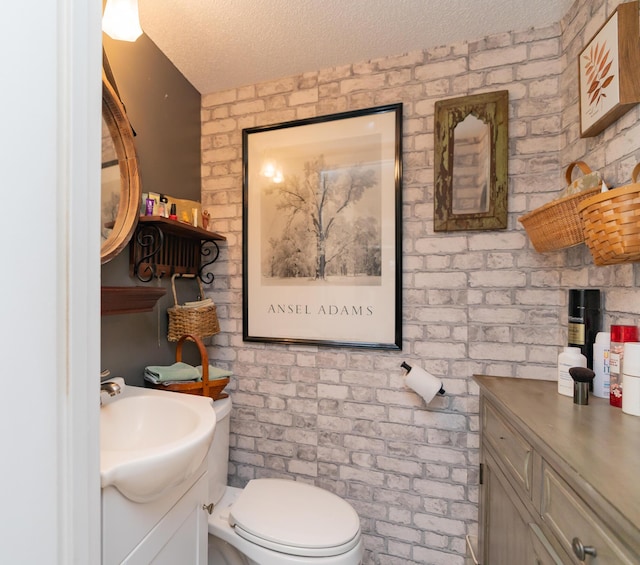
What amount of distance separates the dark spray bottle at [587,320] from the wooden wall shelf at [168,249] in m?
1.61

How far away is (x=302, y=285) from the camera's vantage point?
5.71ft

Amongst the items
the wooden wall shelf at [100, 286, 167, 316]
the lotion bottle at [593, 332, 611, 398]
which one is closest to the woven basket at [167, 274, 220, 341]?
the wooden wall shelf at [100, 286, 167, 316]

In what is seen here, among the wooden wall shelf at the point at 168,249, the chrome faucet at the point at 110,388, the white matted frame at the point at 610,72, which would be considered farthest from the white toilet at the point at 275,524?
the white matted frame at the point at 610,72

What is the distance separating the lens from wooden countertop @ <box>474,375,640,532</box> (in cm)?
58

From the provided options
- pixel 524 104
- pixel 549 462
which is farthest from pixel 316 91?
pixel 549 462

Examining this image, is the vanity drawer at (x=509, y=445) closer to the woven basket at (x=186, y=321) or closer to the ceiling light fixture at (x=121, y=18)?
the woven basket at (x=186, y=321)

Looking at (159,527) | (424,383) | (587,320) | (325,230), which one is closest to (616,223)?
(587,320)

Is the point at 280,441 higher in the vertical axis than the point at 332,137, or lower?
lower

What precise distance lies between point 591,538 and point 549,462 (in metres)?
0.17

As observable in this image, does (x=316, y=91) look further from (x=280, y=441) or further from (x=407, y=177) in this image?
(x=280, y=441)

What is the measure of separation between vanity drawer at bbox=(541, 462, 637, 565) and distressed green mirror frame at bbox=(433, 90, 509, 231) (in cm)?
102

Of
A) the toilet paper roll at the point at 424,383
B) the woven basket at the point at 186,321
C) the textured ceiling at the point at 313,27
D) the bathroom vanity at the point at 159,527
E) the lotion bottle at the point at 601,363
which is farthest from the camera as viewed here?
the woven basket at the point at 186,321

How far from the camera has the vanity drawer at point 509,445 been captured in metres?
0.91

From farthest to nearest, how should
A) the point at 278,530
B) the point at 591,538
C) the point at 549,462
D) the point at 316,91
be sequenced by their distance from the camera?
the point at 316,91, the point at 278,530, the point at 549,462, the point at 591,538
